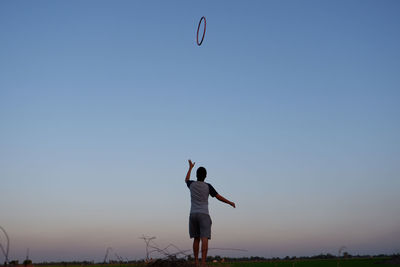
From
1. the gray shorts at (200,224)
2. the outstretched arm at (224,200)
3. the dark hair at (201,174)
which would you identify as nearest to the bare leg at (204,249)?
the gray shorts at (200,224)

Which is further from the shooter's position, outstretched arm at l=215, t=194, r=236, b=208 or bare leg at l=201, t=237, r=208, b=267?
outstretched arm at l=215, t=194, r=236, b=208

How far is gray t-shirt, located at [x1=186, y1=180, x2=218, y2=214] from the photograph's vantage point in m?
11.5

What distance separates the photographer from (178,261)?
470 inches

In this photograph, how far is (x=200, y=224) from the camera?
1148 centimetres

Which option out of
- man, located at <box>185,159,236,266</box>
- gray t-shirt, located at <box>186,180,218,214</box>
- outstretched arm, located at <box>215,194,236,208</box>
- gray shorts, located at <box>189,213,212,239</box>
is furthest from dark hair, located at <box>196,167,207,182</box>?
gray shorts, located at <box>189,213,212,239</box>

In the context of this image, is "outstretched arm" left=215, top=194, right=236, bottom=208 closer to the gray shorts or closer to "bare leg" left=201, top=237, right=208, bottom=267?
the gray shorts

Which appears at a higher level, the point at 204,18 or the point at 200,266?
the point at 204,18

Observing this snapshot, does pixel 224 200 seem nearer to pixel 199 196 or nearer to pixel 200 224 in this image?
pixel 199 196

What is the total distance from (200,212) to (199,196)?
1.35ft

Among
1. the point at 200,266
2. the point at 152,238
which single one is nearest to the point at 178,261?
the point at 200,266

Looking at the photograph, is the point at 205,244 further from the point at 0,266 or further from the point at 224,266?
the point at 0,266

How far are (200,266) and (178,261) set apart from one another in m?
0.61

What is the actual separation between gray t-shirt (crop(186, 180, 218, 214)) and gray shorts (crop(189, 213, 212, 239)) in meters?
0.13

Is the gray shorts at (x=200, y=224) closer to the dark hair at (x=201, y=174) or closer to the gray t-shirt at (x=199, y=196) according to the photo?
the gray t-shirt at (x=199, y=196)
